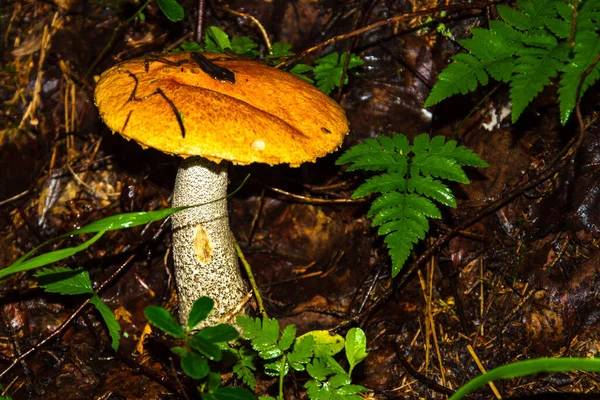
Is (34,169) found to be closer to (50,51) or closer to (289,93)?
(50,51)

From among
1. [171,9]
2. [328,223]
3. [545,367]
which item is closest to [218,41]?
[171,9]

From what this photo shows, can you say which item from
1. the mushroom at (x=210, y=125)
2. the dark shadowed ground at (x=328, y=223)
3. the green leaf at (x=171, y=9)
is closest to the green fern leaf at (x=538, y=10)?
the dark shadowed ground at (x=328, y=223)

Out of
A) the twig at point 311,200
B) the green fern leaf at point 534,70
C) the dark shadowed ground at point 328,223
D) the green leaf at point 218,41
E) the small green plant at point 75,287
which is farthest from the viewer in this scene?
the twig at point 311,200

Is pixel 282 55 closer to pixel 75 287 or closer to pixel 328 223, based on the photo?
pixel 328 223

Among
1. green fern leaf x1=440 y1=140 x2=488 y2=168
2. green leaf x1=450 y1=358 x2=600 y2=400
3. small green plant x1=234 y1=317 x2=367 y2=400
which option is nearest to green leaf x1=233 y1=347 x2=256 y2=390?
small green plant x1=234 y1=317 x2=367 y2=400

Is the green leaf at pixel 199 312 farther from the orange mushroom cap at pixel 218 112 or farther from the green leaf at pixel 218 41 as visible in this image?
the green leaf at pixel 218 41
